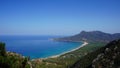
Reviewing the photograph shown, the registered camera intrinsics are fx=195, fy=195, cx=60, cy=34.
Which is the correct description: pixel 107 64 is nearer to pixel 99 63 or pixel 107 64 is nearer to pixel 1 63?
pixel 99 63

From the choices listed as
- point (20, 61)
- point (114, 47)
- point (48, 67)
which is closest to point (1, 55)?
point (20, 61)

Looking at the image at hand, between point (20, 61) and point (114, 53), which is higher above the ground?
point (20, 61)

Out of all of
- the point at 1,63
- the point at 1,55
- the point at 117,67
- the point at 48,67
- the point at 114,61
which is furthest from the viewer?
the point at 48,67

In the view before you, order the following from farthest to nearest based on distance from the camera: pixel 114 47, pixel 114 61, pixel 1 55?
pixel 114 47
pixel 114 61
pixel 1 55

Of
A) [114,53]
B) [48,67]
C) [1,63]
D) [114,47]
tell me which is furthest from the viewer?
[48,67]

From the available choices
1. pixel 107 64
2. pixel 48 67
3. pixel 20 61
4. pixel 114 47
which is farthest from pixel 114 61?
pixel 48 67

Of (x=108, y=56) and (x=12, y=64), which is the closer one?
(x=12, y=64)

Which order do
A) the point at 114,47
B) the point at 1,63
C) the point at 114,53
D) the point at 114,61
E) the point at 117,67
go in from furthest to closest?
the point at 114,47 < the point at 114,53 < the point at 114,61 < the point at 117,67 < the point at 1,63

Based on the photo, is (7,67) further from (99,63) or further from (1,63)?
(99,63)

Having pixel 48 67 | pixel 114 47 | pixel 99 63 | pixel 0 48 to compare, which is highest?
pixel 0 48
